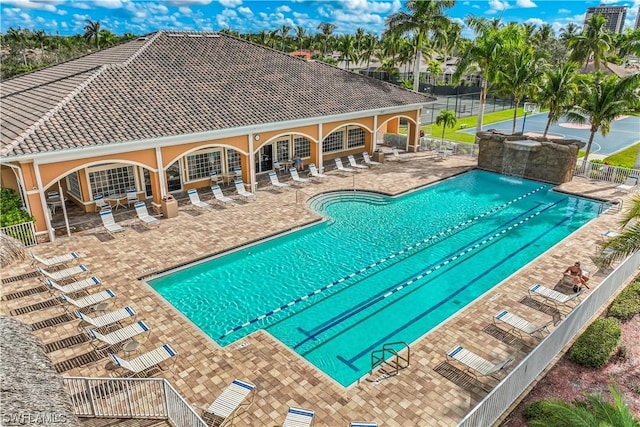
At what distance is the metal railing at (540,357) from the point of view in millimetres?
8328

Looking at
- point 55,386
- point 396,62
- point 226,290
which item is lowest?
point 226,290

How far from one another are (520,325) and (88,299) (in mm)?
11998

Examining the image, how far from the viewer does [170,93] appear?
73.3ft

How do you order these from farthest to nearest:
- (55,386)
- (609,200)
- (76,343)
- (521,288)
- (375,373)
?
(609,200) → (521,288) → (76,343) → (375,373) → (55,386)

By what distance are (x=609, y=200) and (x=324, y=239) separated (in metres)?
14.8

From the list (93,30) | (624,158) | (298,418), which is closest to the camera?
(298,418)

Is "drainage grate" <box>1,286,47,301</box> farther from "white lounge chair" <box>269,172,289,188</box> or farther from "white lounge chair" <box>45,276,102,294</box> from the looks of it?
"white lounge chair" <box>269,172,289,188</box>

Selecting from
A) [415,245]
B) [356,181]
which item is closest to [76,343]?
[415,245]

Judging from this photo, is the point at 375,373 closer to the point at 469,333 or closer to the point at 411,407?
the point at 411,407

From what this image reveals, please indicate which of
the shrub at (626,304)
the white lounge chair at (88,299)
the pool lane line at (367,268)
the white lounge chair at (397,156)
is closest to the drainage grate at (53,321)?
the white lounge chair at (88,299)

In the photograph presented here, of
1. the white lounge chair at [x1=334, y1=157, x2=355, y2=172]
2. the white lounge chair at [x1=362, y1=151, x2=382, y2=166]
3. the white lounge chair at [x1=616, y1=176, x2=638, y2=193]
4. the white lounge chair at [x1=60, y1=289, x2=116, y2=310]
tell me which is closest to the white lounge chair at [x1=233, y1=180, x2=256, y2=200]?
the white lounge chair at [x1=334, y1=157, x2=355, y2=172]

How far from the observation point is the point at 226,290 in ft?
48.3

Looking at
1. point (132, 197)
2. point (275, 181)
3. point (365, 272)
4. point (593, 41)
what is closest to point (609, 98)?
point (365, 272)

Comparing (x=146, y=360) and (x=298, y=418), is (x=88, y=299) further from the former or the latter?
(x=298, y=418)
